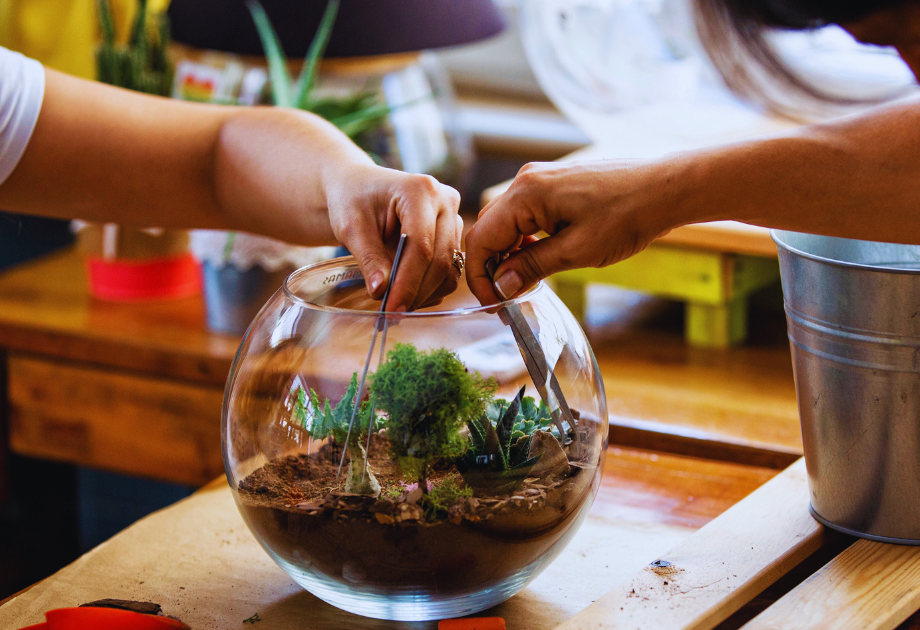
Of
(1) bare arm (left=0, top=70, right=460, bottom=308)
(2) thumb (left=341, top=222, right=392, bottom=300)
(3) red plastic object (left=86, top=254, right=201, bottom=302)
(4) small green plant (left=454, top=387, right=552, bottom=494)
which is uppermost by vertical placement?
(1) bare arm (left=0, top=70, right=460, bottom=308)

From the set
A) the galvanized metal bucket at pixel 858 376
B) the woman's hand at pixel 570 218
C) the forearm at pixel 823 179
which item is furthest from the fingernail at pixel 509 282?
the galvanized metal bucket at pixel 858 376

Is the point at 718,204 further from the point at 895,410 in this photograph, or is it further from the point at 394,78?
the point at 394,78

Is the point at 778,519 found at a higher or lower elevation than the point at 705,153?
lower

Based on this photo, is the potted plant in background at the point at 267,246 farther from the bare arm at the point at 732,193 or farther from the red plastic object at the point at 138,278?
the bare arm at the point at 732,193

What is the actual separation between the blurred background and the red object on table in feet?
1.43

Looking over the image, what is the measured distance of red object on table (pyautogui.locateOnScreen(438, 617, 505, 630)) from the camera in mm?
616

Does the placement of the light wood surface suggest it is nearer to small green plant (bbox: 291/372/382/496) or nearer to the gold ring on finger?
small green plant (bbox: 291/372/382/496)

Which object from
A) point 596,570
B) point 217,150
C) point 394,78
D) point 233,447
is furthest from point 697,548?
point 394,78

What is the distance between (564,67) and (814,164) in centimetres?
95

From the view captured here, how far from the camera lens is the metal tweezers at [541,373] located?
2.04ft

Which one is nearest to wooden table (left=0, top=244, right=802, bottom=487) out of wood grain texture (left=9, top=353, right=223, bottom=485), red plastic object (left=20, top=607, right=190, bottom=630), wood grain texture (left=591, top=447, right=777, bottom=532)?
wood grain texture (left=9, top=353, right=223, bottom=485)

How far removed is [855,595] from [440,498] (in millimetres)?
290

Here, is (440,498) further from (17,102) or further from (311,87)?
(311,87)

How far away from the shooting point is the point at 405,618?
25.0 inches
